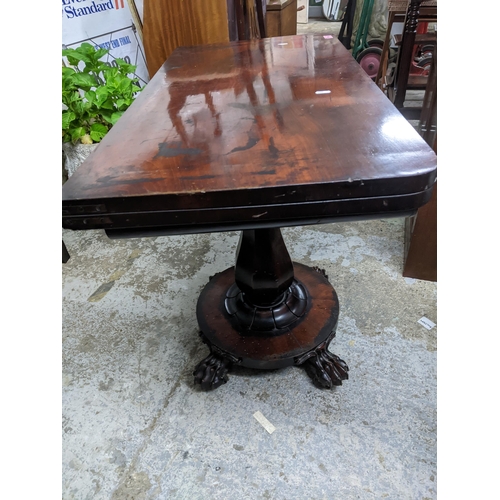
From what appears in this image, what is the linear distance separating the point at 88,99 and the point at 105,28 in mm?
708

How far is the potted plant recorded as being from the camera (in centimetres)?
182

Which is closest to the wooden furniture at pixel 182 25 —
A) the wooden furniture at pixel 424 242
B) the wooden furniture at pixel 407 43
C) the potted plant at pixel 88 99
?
the potted plant at pixel 88 99

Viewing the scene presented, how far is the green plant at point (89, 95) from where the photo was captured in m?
1.82

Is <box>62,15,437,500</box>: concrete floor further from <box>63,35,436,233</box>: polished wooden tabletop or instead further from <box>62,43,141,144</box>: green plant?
<box>62,43,141,144</box>: green plant

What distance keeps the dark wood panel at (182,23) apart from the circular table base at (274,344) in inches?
61.5

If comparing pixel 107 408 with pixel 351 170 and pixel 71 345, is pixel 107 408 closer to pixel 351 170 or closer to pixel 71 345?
pixel 71 345

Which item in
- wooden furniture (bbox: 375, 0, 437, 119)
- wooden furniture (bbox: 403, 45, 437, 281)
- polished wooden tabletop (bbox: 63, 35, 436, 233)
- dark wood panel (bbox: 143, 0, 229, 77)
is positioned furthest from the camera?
wooden furniture (bbox: 375, 0, 437, 119)

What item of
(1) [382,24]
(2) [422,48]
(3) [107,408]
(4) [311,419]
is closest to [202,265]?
(3) [107,408]

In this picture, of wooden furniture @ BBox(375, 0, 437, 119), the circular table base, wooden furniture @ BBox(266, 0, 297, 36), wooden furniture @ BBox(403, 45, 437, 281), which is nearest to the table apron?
the circular table base

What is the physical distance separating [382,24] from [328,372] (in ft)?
15.4

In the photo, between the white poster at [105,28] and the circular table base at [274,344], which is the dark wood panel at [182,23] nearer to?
the white poster at [105,28]

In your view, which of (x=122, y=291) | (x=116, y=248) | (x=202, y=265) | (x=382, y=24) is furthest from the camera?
(x=382, y=24)

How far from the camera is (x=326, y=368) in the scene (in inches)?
44.8

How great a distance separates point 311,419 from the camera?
1075 millimetres
